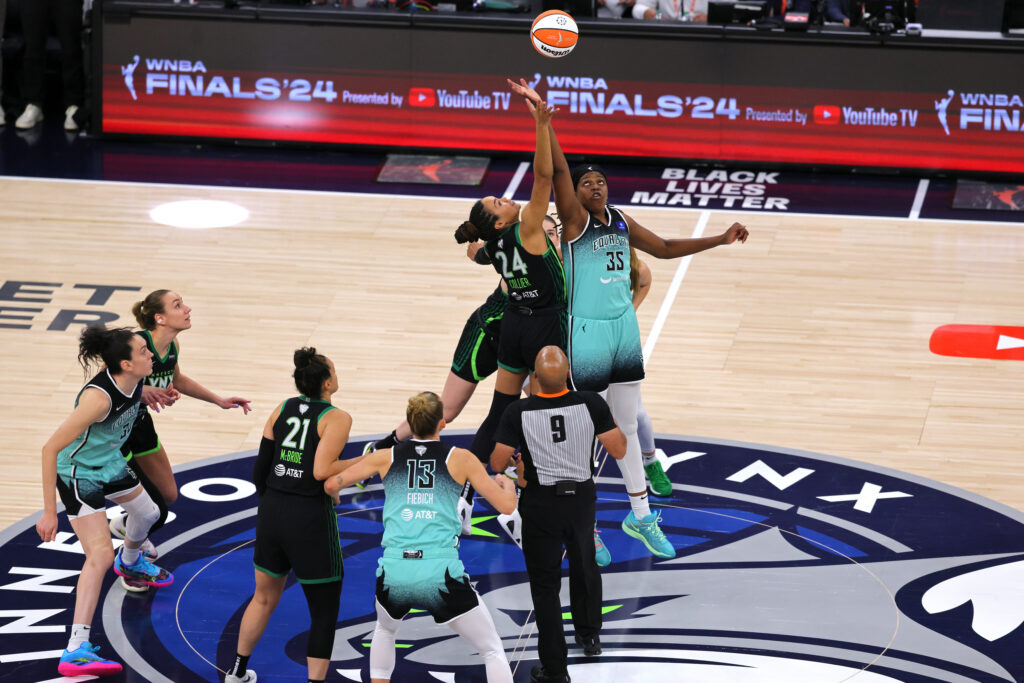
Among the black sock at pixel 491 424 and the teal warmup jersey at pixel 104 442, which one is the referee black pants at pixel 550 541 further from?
the teal warmup jersey at pixel 104 442

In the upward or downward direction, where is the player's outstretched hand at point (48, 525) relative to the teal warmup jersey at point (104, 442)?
downward

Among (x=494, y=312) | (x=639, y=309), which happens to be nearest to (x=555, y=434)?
(x=494, y=312)

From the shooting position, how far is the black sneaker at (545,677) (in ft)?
23.9

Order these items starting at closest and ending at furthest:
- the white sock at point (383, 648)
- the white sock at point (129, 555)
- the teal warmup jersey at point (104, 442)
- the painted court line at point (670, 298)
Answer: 1. the white sock at point (383, 648)
2. the teal warmup jersey at point (104, 442)
3. the white sock at point (129, 555)
4. the painted court line at point (670, 298)

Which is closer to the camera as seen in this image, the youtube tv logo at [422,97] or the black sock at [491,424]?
the black sock at [491,424]

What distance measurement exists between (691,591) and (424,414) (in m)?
2.44

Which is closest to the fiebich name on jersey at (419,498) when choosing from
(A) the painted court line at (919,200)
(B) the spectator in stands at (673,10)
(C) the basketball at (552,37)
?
(C) the basketball at (552,37)

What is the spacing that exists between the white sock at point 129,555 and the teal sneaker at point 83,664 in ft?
2.74

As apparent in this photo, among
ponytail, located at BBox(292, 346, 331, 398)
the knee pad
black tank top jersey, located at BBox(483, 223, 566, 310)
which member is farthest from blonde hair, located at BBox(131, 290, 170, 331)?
black tank top jersey, located at BBox(483, 223, 566, 310)

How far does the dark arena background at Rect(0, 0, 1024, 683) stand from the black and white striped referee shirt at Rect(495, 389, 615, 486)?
1146mm

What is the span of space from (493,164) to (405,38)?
169cm

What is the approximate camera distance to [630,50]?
16125 mm

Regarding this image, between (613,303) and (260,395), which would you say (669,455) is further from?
(260,395)

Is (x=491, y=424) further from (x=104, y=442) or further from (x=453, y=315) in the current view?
(x=453, y=315)
